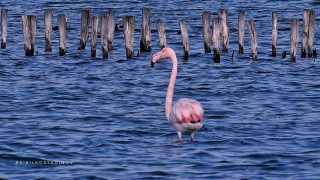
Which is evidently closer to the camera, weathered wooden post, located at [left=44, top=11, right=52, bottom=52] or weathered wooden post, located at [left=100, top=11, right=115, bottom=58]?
weathered wooden post, located at [left=100, top=11, right=115, bottom=58]

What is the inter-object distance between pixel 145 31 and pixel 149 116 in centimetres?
1016

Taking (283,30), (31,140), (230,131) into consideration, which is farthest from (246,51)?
(31,140)

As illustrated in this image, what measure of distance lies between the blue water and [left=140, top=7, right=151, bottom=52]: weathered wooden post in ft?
0.96

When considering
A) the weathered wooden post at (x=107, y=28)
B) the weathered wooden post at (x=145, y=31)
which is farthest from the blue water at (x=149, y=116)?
the weathered wooden post at (x=107, y=28)

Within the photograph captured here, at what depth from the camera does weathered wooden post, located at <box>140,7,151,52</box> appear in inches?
1077

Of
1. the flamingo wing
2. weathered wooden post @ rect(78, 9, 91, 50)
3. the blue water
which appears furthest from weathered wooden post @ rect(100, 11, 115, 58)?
the flamingo wing

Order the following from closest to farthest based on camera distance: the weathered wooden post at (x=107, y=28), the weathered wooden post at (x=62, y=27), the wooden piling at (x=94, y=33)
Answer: the weathered wooden post at (x=107, y=28), the weathered wooden post at (x=62, y=27), the wooden piling at (x=94, y=33)

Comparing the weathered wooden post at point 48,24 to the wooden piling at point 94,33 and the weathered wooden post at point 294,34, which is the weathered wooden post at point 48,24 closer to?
the wooden piling at point 94,33

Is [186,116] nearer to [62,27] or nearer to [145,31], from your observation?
[62,27]

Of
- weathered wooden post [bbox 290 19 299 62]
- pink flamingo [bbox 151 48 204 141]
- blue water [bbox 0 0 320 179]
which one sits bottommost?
blue water [bbox 0 0 320 179]

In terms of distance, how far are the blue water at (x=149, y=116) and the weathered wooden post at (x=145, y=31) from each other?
0.29 metres

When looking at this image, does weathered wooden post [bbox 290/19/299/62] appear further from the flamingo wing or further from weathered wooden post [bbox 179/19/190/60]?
the flamingo wing

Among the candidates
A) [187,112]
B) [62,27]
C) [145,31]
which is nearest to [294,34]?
[145,31]

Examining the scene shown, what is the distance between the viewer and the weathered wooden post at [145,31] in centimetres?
2734
